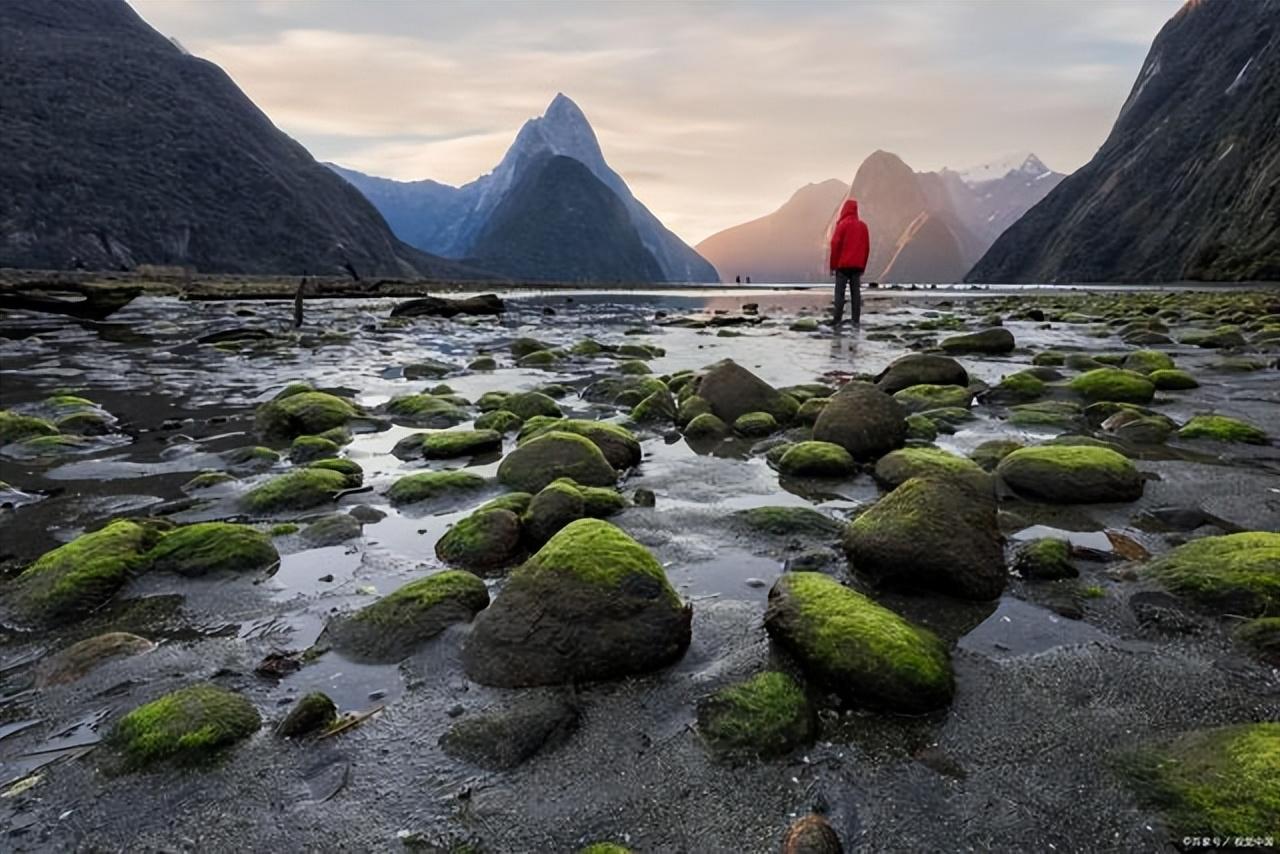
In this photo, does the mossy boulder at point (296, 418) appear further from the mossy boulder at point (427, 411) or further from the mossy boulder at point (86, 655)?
the mossy boulder at point (86, 655)

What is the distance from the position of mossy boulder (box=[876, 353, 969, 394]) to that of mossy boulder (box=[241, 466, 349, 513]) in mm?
8808

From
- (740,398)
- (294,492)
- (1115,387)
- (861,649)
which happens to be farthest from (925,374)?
(294,492)

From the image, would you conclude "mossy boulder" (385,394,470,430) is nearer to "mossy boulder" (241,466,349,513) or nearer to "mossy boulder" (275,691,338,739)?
"mossy boulder" (241,466,349,513)

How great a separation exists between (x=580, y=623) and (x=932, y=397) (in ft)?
28.1

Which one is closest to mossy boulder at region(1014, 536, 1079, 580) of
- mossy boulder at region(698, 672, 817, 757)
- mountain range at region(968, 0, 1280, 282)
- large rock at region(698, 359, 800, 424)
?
mossy boulder at region(698, 672, 817, 757)

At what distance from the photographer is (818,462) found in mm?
7203

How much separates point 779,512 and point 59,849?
15.8ft

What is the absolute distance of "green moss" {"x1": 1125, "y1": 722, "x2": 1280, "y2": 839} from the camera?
8.09 ft

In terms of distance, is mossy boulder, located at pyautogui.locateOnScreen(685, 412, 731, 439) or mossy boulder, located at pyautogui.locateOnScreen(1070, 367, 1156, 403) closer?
mossy boulder, located at pyautogui.locateOnScreen(685, 412, 731, 439)

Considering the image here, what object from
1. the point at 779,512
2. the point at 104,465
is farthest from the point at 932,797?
the point at 104,465

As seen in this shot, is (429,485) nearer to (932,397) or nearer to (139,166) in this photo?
(932,397)

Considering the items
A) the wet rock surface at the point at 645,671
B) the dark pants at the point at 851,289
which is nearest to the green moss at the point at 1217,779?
the wet rock surface at the point at 645,671

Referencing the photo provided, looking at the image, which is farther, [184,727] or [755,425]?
[755,425]

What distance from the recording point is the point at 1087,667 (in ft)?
11.8
